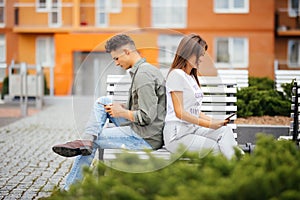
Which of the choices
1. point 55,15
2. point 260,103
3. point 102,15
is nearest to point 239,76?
point 260,103

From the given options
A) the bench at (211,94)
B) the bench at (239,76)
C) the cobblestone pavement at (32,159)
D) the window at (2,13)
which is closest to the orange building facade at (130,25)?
the window at (2,13)

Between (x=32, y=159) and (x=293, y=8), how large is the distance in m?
31.2

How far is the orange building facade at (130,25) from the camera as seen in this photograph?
39.0 m

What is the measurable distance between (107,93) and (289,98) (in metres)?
5.04

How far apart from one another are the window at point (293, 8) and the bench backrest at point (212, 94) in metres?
31.3

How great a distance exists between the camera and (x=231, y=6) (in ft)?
131

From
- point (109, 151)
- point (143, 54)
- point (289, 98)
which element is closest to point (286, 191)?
point (109, 151)

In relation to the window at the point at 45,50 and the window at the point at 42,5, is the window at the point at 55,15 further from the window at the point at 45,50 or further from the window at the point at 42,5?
the window at the point at 45,50

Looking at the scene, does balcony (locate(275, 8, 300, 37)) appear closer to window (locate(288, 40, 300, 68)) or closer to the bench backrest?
window (locate(288, 40, 300, 68))

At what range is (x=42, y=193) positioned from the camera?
829 centimetres

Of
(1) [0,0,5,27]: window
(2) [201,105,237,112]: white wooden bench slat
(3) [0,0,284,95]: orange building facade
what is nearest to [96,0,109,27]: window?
(3) [0,0,284,95]: orange building facade

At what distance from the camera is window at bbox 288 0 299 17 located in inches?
1585

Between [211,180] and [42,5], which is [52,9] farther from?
[211,180]

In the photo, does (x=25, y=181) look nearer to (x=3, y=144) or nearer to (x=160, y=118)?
(x=160, y=118)
